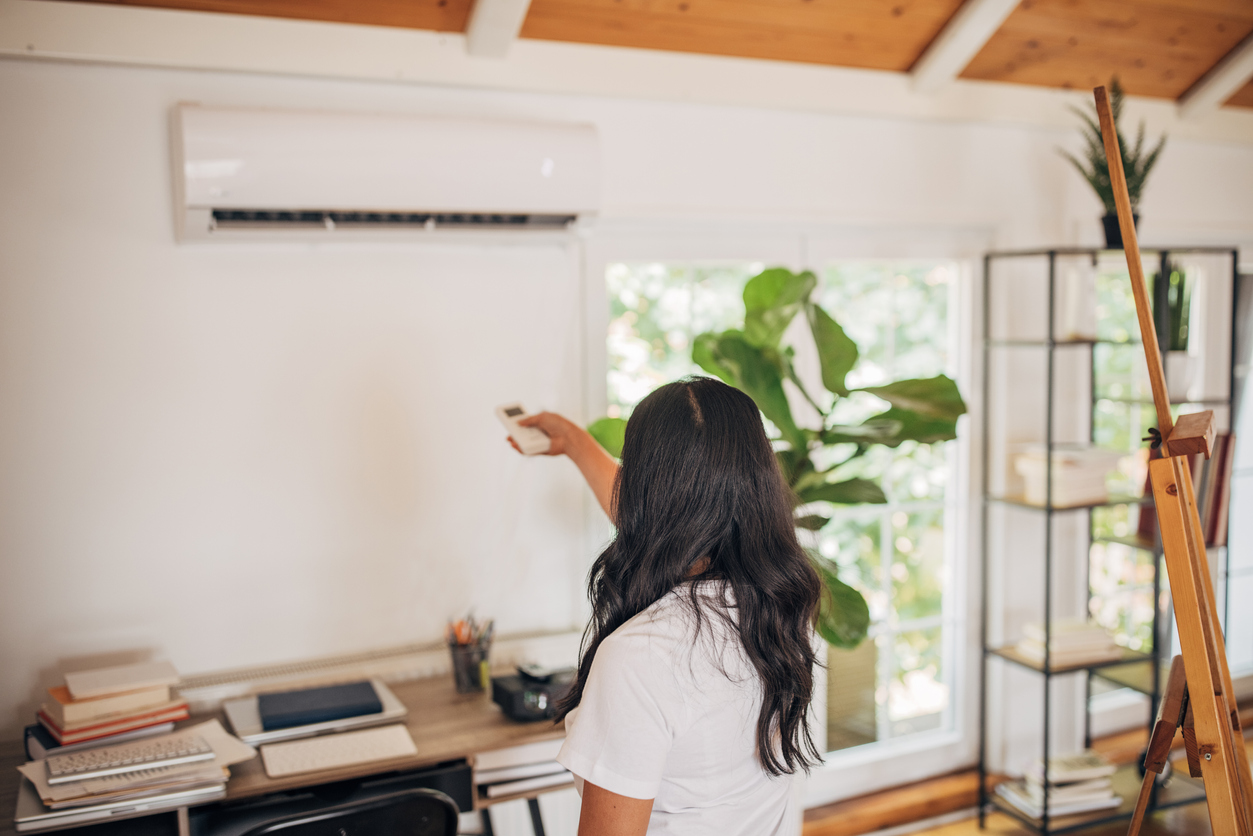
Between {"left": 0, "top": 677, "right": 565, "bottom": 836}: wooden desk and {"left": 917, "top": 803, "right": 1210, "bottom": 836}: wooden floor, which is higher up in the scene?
{"left": 0, "top": 677, "right": 565, "bottom": 836}: wooden desk

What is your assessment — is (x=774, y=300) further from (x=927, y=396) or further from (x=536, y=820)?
(x=536, y=820)

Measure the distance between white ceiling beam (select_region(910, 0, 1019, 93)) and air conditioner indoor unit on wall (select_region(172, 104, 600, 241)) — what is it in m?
1.17

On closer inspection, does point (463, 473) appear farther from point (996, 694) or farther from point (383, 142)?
point (996, 694)

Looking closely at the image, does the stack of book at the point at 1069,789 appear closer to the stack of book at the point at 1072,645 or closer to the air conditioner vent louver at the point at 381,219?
the stack of book at the point at 1072,645

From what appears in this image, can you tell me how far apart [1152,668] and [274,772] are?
8.73 ft

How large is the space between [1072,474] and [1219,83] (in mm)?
1503

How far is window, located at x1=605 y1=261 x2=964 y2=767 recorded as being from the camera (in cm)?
304

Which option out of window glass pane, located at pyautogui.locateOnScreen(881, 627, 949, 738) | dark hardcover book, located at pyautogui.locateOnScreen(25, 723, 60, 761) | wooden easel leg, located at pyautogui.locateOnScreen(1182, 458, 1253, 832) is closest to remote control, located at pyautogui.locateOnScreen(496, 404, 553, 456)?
dark hardcover book, located at pyautogui.locateOnScreen(25, 723, 60, 761)

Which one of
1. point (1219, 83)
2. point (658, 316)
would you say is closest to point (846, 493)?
point (658, 316)

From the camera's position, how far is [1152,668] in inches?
120

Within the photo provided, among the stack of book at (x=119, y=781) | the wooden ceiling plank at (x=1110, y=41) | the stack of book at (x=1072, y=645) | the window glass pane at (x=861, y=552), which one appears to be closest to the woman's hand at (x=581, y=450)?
the stack of book at (x=119, y=781)

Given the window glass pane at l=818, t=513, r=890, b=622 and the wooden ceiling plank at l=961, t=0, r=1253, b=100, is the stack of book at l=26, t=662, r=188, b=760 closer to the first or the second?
the window glass pane at l=818, t=513, r=890, b=622

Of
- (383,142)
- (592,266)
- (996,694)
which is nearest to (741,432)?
(383,142)

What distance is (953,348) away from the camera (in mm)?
3182
